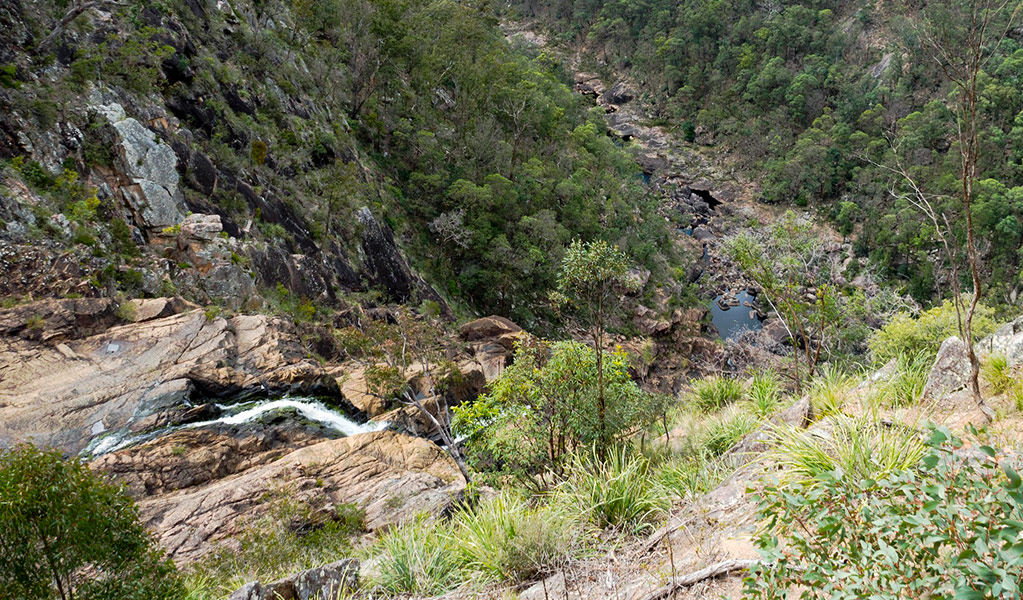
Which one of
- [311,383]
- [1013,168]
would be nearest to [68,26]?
[311,383]

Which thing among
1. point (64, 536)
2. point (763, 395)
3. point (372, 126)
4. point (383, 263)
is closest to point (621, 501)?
point (763, 395)

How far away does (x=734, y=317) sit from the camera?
45.2m

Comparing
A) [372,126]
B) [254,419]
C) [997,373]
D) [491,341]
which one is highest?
[372,126]

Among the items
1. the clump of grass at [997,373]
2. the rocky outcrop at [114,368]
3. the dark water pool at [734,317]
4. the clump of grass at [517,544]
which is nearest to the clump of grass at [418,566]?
the clump of grass at [517,544]

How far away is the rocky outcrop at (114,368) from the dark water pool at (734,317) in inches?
1411

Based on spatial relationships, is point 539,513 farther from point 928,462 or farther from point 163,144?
point 163,144

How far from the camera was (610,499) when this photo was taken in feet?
20.2

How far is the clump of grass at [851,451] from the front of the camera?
16.1 ft

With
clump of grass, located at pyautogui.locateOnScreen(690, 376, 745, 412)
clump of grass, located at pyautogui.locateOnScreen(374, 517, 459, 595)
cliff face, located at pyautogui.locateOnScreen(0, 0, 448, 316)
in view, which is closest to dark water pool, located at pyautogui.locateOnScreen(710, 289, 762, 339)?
cliff face, located at pyautogui.locateOnScreen(0, 0, 448, 316)

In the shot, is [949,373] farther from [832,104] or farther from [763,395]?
[832,104]

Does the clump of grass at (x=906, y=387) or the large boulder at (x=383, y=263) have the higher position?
the clump of grass at (x=906, y=387)

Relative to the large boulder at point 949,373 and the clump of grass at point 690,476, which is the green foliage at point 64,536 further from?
the large boulder at point 949,373

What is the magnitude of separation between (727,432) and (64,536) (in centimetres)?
853

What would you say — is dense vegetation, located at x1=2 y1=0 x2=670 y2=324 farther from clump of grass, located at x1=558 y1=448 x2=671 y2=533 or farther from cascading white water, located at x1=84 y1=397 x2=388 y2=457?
clump of grass, located at x1=558 y1=448 x2=671 y2=533
